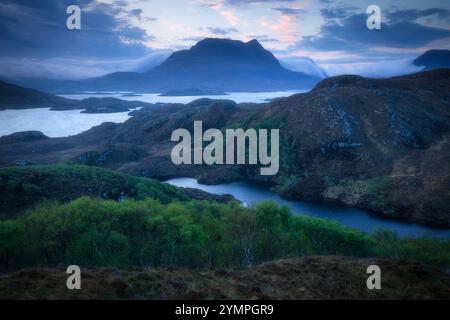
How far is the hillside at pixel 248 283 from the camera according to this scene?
25484 millimetres

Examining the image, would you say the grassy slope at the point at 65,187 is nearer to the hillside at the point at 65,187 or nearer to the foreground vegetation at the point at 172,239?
the hillside at the point at 65,187

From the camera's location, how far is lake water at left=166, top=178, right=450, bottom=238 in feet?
257

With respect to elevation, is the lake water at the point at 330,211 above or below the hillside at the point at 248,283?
below

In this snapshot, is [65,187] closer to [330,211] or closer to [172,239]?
[172,239]

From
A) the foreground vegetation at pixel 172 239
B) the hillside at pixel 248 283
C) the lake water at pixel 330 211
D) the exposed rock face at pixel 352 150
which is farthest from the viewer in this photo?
the exposed rock face at pixel 352 150

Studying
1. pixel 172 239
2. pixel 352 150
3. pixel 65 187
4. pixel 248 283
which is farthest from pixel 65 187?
pixel 352 150

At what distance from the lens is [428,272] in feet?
111

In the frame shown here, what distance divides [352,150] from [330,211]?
3207 cm

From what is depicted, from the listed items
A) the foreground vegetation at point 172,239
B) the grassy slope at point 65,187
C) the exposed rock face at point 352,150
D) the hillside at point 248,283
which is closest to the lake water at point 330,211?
the exposed rock face at point 352,150

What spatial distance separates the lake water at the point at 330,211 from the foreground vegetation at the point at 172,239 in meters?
13.1

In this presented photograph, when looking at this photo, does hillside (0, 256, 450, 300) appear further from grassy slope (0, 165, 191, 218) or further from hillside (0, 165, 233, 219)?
grassy slope (0, 165, 191, 218)

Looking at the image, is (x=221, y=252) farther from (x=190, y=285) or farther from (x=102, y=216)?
(x=190, y=285)
